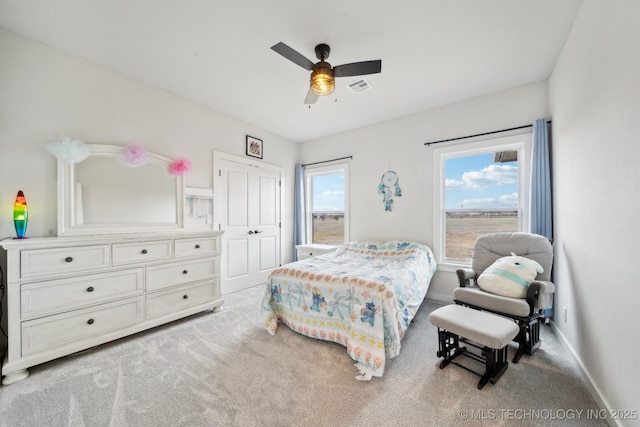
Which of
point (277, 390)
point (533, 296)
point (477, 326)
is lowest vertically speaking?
point (277, 390)

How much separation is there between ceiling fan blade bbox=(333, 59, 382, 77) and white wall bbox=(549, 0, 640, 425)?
1.36 meters

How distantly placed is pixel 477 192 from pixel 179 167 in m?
3.94

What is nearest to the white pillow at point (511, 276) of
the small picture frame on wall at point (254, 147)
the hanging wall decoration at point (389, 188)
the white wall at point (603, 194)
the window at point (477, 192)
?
the white wall at point (603, 194)

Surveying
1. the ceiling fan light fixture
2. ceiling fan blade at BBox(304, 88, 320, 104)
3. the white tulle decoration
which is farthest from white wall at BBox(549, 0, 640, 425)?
the white tulle decoration

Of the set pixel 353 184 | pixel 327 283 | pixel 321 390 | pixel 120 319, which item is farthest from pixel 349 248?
pixel 120 319

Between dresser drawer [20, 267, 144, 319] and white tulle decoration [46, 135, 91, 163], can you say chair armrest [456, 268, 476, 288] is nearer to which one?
dresser drawer [20, 267, 144, 319]

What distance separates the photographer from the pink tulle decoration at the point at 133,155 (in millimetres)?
2629

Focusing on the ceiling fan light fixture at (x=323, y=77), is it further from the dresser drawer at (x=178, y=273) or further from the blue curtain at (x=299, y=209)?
the blue curtain at (x=299, y=209)

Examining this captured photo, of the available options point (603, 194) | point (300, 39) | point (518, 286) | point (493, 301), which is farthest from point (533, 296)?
point (300, 39)

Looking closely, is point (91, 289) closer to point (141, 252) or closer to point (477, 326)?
point (141, 252)

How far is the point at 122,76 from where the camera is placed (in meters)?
2.68

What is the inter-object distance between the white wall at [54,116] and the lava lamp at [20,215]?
0.23 meters

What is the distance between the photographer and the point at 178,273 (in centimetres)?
267

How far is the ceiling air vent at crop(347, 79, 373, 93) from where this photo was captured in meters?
2.79
